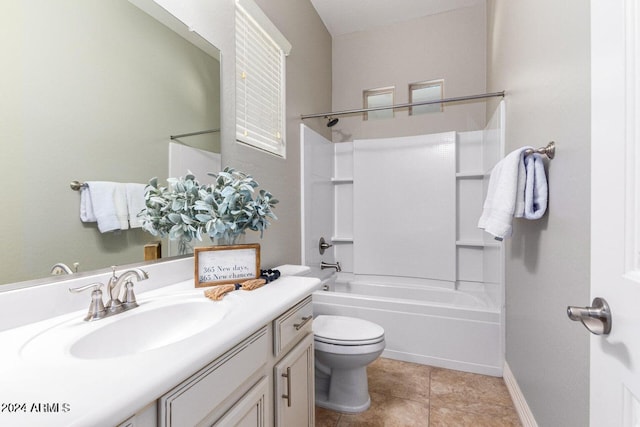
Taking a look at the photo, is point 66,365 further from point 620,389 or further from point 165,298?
point 620,389

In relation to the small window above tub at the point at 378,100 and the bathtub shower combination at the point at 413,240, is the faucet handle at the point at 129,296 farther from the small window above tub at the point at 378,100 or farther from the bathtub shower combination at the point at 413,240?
the small window above tub at the point at 378,100

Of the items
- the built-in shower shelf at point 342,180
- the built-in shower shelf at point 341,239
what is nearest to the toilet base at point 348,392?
the built-in shower shelf at point 341,239

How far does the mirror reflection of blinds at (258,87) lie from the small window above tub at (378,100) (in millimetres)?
1339

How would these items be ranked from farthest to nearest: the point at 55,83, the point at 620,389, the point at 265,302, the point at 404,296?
the point at 404,296 < the point at 265,302 < the point at 55,83 < the point at 620,389

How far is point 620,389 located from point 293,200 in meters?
1.97

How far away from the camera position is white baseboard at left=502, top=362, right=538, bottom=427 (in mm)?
1396

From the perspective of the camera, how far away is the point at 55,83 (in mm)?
833

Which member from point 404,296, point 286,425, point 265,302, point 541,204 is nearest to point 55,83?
point 265,302

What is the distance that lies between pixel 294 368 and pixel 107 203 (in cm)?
89

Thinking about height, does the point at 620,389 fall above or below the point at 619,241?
below

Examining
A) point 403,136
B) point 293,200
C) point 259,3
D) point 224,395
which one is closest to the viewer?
point 224,395

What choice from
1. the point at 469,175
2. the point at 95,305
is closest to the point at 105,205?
the point at 95,305

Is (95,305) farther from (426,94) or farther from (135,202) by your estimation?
(426,94)

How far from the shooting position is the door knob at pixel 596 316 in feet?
1.76
